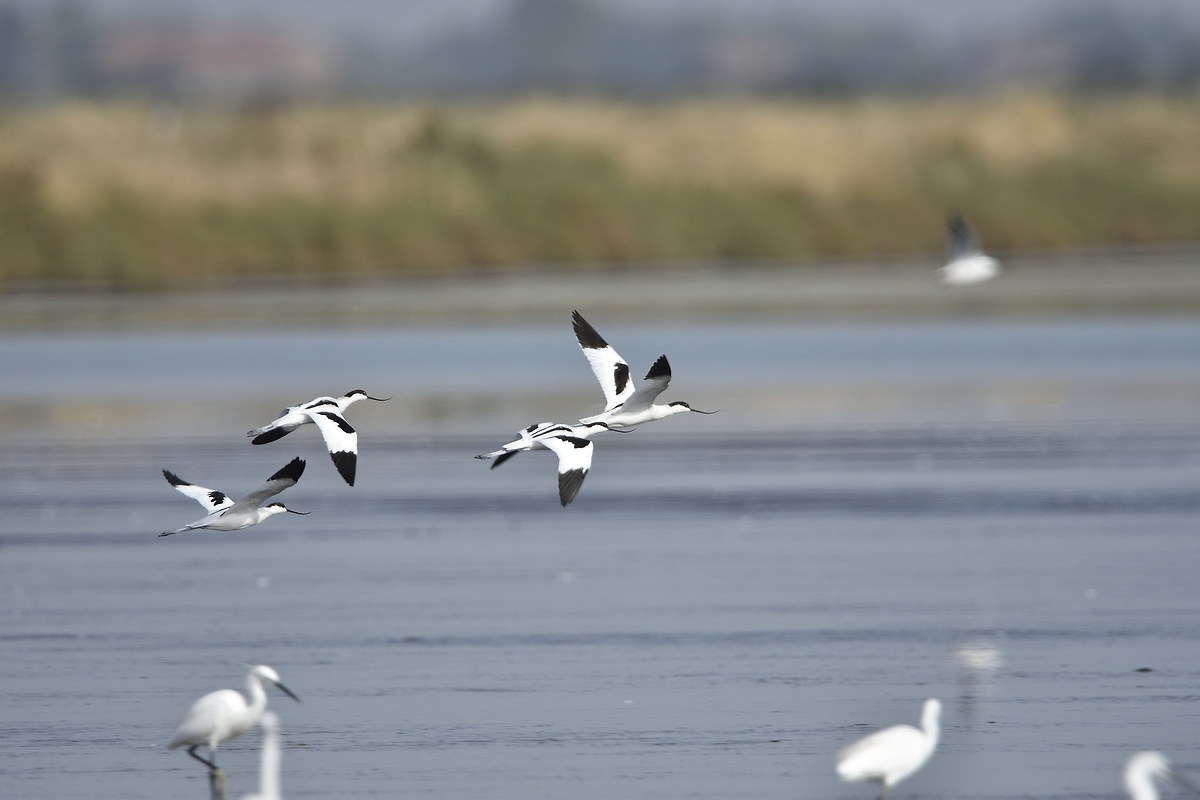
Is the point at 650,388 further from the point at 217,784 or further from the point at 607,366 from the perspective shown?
the point at 217,784

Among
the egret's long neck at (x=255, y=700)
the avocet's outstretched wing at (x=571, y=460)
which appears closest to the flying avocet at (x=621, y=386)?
the avocet's outstretched wing at (x=571, y=460)

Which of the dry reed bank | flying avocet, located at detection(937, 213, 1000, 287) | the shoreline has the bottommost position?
flying avocet, located at detection(937, 213, 1000, 287)

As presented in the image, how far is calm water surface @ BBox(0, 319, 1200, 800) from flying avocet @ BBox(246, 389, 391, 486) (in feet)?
3.43

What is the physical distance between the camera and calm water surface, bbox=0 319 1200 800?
8.79 metres

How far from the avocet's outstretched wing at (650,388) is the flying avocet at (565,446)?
0.23m

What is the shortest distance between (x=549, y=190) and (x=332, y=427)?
3917 centimetres

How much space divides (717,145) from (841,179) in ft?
A: 12.7

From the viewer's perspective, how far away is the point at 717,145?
52.1m

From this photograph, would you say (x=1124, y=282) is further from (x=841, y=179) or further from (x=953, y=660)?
(x=953, y=660)

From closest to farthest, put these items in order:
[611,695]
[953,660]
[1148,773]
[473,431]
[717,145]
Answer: [1148,773], [611,695], [953,660], [473,431], [717,145]

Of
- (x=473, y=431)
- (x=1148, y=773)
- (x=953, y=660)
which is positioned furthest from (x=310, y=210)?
(x=1148, y=773)

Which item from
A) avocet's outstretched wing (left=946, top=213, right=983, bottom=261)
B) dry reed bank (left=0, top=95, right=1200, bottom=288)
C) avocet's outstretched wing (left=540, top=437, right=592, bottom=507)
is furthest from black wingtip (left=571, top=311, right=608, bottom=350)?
dry reed bank (left=0, top=95, right=1200, bottom=288)

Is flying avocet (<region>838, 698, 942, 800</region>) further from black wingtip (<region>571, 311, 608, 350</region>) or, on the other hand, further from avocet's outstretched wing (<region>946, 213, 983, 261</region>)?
avocet's outstretched wing (<region>946, 213, 983, 261</region>)

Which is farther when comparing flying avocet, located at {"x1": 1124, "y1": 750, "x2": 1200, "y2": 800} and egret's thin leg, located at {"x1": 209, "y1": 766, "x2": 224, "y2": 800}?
egret's thin leg, located at {"x1": 209, "y1": 766, "x2": 224, "y2": 800}
